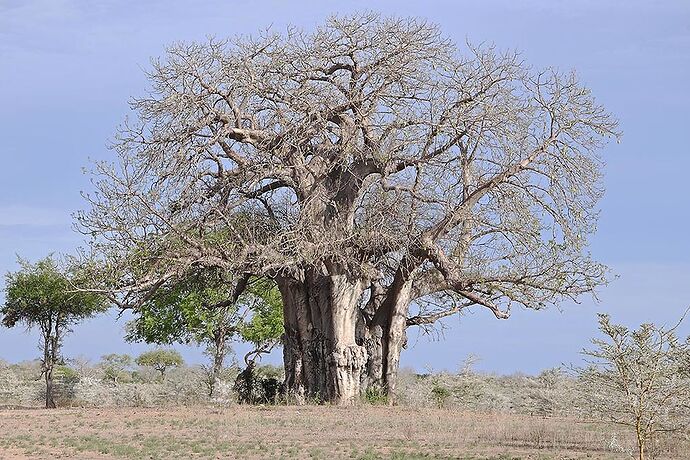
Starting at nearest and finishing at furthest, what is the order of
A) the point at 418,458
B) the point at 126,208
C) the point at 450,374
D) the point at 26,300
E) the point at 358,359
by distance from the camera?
the point at 418,458
the point at 126,208
the point at 358,359
the point at 26,300
the point at 450,374

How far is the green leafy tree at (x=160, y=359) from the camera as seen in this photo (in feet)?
182

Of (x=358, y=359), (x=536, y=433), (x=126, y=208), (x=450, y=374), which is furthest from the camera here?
(x=450, y=374)

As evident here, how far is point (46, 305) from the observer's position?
31969 mm

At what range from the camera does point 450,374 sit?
34.4 meters

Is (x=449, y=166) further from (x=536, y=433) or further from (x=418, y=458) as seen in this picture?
(x=418, y=458)

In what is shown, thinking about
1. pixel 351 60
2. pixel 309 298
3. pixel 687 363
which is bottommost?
pixel 687 363

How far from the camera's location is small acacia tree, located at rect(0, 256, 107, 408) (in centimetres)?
3166

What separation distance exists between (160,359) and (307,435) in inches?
1520

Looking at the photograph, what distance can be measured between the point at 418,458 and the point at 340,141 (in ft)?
32.2

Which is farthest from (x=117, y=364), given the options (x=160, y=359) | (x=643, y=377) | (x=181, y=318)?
(x=643, y=377)

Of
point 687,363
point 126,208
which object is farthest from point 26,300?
point 687,363

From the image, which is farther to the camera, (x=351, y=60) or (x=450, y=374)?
(x=450, y=374)

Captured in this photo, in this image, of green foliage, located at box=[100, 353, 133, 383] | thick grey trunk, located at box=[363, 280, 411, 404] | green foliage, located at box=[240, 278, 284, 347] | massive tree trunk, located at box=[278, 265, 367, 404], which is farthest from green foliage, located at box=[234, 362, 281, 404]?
green foliage, located at box=[100, 353, 133, 383]

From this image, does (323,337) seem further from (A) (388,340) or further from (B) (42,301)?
(B) (42,301)
